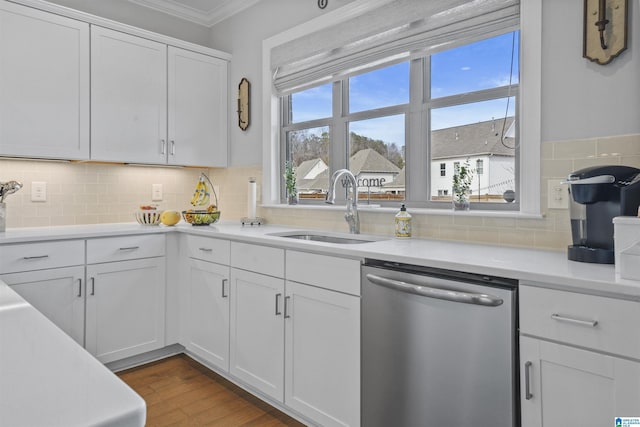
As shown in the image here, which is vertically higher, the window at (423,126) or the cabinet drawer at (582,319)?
the window at (423,126)

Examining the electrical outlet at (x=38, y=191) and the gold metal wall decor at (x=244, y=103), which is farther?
the gold metal wall decor at (x=244, y=103)

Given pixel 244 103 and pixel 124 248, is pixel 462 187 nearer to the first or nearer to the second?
pixel 244 103

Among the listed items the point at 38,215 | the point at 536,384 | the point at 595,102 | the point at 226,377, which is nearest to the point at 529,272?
the point at 536,384

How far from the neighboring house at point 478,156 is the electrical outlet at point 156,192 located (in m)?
2.23

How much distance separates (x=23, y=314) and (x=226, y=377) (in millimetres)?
1792

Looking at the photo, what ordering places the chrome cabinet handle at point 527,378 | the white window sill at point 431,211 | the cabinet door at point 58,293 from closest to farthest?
the chrome cabinet handle at point 527,378 → the white window sill at point 431,211 → the cabinet door at point 58,293

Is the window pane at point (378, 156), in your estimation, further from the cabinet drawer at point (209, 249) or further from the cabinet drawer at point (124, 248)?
the cabinet drawer at point (124, 248)

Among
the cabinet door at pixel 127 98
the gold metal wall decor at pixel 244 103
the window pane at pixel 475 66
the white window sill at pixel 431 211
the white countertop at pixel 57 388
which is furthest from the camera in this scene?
the gold metal wall decor at pixel 244 103

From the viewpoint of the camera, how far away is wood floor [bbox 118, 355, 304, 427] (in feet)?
6.98

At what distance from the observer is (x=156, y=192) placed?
3443mm

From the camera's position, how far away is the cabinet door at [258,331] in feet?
6.94

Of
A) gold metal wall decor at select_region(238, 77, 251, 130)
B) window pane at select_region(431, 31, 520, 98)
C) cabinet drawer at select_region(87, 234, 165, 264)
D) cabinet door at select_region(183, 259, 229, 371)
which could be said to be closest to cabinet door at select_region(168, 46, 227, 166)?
gold metal wall decor at select_region(238, 77, 251, 130)

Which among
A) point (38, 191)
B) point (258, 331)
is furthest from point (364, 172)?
point (38, 191)

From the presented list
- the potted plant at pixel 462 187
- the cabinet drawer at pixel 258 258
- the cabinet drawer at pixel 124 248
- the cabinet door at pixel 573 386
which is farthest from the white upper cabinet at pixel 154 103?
the cabinet door at pixel 573 386
